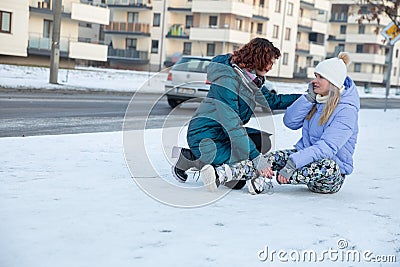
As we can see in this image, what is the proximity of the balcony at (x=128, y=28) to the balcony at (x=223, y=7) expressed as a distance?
23.3 ft

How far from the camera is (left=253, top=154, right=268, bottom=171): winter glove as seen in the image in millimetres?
4895

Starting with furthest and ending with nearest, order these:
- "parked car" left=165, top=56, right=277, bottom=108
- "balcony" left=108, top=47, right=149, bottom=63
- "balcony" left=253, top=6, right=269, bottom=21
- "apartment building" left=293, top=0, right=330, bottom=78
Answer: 1. "apartment building" left=293, top=0, right=330, bottom=78
2. "balcony" left=108, top=47, right=149, bottom=63
3. "balcony" left=253, top=6, right=269, bottom=21
4. "parked car" left=165, top=56, right=277, bottom=108

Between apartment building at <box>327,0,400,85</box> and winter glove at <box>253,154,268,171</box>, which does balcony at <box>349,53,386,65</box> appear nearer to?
apartment building at <box>327,0,400,85</box>

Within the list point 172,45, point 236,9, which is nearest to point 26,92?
point 236,9

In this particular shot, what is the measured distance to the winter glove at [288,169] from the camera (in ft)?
15.9

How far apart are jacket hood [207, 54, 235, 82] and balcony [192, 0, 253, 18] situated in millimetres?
53178

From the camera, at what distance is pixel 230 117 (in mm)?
4809

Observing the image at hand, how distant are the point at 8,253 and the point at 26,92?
17.6 meters

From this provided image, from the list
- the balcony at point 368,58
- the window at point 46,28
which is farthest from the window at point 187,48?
the balcony at point 368,58

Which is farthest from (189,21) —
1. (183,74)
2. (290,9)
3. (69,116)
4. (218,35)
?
(69,116)

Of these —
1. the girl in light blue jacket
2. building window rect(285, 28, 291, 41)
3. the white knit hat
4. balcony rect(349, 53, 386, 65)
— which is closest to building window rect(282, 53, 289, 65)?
building window rect(285, 28, 291, 41)

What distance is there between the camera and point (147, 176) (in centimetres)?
561

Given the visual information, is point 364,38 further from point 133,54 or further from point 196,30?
point 133,54

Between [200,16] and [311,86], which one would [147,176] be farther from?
[200,16]
